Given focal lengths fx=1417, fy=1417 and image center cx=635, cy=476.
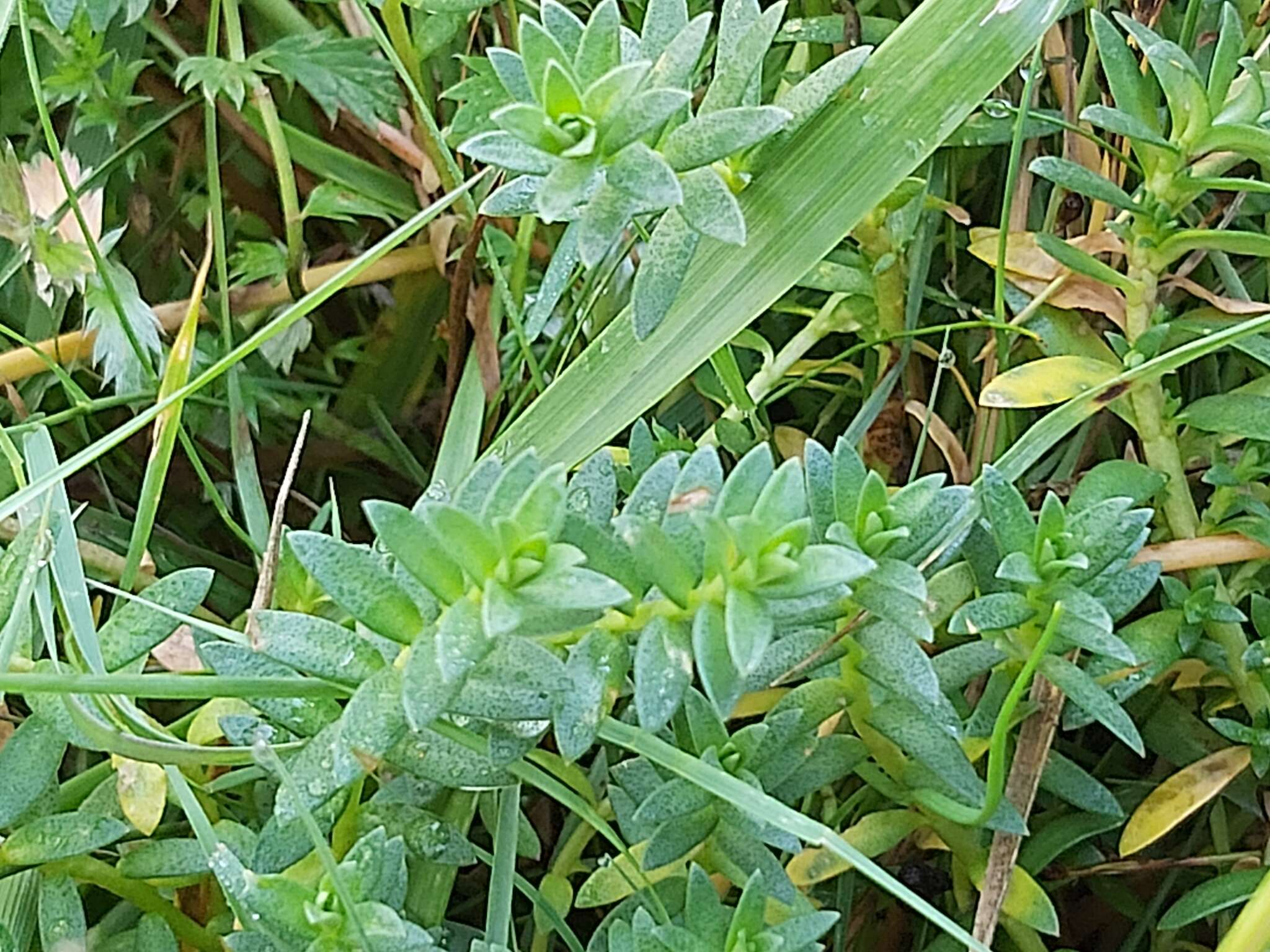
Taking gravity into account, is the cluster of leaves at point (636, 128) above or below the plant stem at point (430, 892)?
above

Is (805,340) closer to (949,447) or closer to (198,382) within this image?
(949,447)

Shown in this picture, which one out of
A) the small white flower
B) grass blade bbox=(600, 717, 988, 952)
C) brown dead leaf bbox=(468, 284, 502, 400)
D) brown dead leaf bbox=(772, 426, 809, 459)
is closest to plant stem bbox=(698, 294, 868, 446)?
brown dead leaf bbox=(772, 426, 809, 459)

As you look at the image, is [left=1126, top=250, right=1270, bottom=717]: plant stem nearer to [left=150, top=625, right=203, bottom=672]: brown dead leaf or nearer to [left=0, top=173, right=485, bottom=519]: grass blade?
[left=0, top=173, right=485, bottom=519]: grass blade

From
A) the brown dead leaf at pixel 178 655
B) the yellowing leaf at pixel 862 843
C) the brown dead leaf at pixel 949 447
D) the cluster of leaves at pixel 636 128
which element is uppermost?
the cluster of leaves at pixel 636 128

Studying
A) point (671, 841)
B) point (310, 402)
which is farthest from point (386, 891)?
point (310, 402)

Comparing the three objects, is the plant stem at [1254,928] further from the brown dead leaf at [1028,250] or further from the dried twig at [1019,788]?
the brown dead leaf at [1028,250]

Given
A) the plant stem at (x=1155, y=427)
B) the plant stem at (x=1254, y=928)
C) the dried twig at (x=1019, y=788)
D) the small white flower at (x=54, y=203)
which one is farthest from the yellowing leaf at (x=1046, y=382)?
the small white flower at (x=54, y=203)

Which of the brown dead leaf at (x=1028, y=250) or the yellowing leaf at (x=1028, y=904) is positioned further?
the brown dead leaf at (x=1028, y=250)
